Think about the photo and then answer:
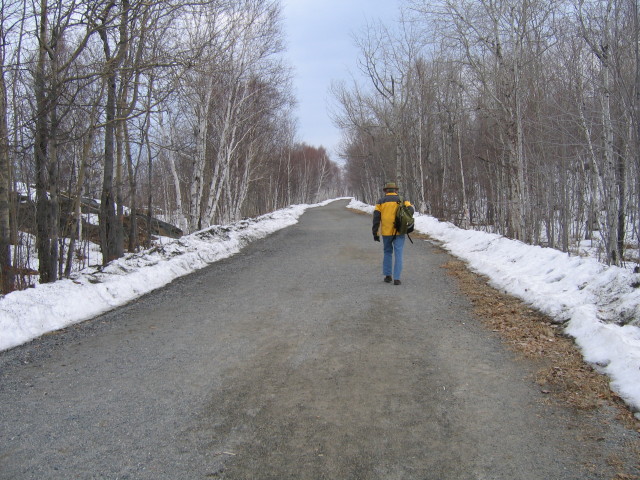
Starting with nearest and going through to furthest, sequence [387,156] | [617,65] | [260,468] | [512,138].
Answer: [260,468] → [617,65] → [512,138] → [387,156]

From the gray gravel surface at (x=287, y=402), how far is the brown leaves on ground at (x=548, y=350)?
0.50 feet

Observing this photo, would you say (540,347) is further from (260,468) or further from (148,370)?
(148,370)

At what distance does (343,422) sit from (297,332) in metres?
2.01

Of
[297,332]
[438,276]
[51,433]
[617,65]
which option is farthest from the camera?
[438,276]

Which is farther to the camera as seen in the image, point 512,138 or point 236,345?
point 512,138

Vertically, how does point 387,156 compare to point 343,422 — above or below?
above

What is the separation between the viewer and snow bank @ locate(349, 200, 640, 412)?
11.7 ft

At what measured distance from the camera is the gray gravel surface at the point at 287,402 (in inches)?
97.6

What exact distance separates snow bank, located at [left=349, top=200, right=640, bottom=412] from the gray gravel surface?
604 millimetres


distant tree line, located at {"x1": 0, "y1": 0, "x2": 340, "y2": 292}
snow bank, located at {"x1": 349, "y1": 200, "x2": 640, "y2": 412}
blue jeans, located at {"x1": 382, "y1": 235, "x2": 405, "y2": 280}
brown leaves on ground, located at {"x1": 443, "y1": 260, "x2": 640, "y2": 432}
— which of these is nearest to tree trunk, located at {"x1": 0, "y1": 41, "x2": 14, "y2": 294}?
distant tree line, located at {"x1": 0, "y1": 0, "x2": 340, "y2": 292}

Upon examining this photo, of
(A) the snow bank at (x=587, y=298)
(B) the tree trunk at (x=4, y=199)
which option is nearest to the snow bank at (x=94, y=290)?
(B) the tree trunk at (x=4, y=199)

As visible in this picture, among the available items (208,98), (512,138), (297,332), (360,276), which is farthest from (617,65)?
(208,98)

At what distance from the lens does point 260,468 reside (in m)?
2.44

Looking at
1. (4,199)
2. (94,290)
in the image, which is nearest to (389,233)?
(94,290)
